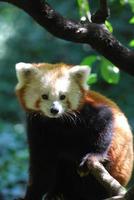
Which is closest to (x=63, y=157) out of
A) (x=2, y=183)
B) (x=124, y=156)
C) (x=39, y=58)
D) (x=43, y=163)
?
(x=43, y=163)

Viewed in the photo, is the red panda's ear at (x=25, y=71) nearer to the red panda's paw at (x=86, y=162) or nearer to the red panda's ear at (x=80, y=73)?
the red panda's ear at (x=80, y=73)

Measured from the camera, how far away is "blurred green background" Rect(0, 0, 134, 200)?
19.5 feet

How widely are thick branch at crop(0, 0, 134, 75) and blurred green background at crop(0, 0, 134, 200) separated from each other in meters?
3.75

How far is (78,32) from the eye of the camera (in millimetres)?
1978

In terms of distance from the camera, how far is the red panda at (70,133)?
8.69ft

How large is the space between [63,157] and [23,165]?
3.03m

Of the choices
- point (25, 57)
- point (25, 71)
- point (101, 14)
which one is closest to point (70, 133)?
point (25, 71)

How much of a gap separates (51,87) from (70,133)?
0.26 m

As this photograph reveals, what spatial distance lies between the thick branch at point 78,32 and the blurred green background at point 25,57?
12.3ft

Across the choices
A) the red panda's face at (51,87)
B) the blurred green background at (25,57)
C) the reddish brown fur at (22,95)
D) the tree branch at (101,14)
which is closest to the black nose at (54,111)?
the red panda's face at (51,87)

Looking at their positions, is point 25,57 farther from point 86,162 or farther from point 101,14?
point 101,14

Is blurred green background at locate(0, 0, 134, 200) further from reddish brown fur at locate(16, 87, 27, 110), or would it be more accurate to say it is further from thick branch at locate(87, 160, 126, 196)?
thick branch at locate(87, 160, 126, 196)

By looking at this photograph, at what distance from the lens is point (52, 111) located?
8.13ft

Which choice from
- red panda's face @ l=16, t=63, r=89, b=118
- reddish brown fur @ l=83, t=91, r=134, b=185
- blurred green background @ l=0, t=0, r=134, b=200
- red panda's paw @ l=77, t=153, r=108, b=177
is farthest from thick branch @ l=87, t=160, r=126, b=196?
blurred green background @ l=0, t=0, r=134, b=200
